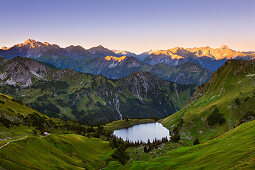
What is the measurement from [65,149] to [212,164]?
76545 mm

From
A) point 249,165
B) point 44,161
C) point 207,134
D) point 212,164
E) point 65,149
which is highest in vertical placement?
point 249,165

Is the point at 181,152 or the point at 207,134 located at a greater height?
the point at 181,152

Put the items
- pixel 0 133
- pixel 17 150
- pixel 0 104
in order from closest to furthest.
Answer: pixel 17 150, pixel 0 133, pixel 0 104

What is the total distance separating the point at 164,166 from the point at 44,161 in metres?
41.2

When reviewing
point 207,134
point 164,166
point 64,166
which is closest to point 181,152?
point 164,166

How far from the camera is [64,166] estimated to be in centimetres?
6856

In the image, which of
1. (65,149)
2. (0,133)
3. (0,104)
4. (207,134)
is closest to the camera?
(0,133)

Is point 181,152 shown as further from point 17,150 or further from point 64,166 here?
point 17,150

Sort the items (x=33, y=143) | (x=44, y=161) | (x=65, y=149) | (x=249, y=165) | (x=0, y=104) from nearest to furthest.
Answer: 1. (x=249, y=165)
2. (x=44, y=161)
3. (x=33, y=143)
4. (x=65, y=149)
5. (x=0, y=104)

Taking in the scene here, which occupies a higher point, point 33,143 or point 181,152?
point 33,143

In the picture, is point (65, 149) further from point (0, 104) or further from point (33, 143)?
point (0, 104)

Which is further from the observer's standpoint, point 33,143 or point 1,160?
point 33,143

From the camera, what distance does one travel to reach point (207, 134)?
192500 millimetres

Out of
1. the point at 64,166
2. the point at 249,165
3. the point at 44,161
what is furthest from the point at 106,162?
the point at 249,165
